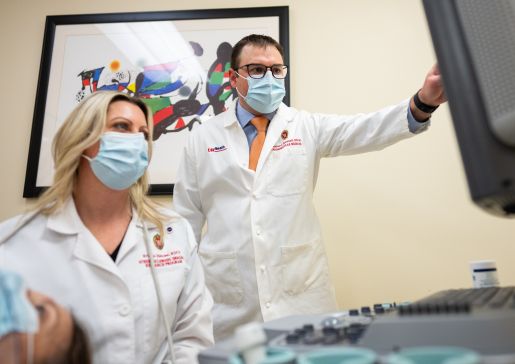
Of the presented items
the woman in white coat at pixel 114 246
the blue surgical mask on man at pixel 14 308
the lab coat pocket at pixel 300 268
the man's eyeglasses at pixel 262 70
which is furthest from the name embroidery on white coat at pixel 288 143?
the blue surgical mask on man at pixel 14 308

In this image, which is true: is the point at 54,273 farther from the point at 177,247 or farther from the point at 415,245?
the point at 415,245

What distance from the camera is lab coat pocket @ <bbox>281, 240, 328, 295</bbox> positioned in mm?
1202

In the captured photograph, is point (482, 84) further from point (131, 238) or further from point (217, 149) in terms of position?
point (217, 149)

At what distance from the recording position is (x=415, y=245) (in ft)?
4.95

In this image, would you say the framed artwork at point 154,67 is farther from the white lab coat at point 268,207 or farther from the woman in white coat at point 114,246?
the woman in white coat at point 114,246

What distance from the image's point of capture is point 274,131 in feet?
4.46

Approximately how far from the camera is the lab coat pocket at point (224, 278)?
3.99 feet

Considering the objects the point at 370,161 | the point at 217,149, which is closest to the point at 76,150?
the point at 217,149

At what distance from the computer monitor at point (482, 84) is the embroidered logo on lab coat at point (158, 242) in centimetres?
68

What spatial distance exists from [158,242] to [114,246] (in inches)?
3.9

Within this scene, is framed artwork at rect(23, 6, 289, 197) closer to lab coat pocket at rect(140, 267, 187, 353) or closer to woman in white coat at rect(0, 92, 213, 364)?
woman in white coat at rect(0, 92, 213, 364)

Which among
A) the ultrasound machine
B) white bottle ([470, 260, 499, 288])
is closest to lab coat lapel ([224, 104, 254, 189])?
white bottle ([470, 260, 499, 288])

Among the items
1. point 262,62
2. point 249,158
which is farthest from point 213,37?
point 249,158

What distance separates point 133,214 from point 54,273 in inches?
9.1
